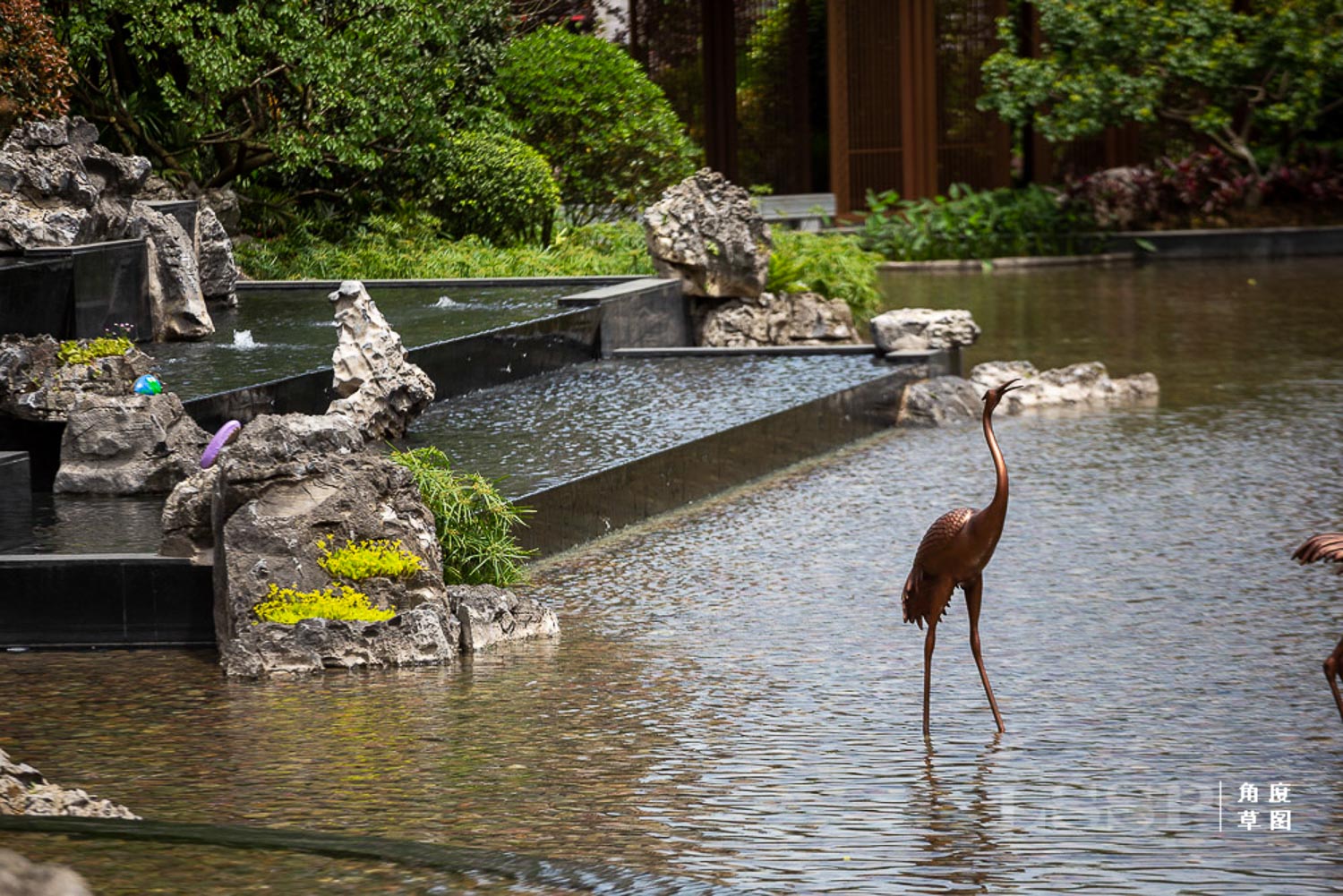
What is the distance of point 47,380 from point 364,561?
2728 millimetres

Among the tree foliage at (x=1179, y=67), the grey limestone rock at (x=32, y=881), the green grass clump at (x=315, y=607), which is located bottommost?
the green grass clump at (x=315, y=607)

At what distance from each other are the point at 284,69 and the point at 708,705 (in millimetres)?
10392

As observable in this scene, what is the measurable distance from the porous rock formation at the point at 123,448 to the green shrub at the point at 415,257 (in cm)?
662

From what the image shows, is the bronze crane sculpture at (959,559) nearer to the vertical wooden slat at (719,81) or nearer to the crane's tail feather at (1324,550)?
the crane's tail feather at (1324,550)

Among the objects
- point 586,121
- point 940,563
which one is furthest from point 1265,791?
point 586,121

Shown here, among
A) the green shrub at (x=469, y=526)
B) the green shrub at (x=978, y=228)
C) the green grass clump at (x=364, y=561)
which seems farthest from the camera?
the green shrub at (x=978, y=228)

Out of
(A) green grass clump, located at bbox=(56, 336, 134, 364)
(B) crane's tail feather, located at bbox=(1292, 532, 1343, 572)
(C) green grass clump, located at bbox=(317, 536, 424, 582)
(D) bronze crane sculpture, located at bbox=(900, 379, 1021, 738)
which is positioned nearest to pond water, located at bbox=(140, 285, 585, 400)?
(A) green grass clump, located at bbox=(56, 336, 134, 364)

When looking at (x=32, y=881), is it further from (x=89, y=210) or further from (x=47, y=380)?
(x=89, y=210)

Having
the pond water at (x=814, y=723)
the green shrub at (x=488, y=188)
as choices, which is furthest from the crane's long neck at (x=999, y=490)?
the green shrub at (x=488, y=188)

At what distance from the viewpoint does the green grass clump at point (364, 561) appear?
235 inches

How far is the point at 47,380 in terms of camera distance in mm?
7965

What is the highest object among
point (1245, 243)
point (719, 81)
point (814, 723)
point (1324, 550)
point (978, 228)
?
point (719, 81)

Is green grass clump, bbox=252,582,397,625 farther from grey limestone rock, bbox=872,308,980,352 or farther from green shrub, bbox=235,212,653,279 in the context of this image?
green shrub, bbox=235,212,653,279

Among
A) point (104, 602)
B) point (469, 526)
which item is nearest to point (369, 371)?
point (469, 526)
